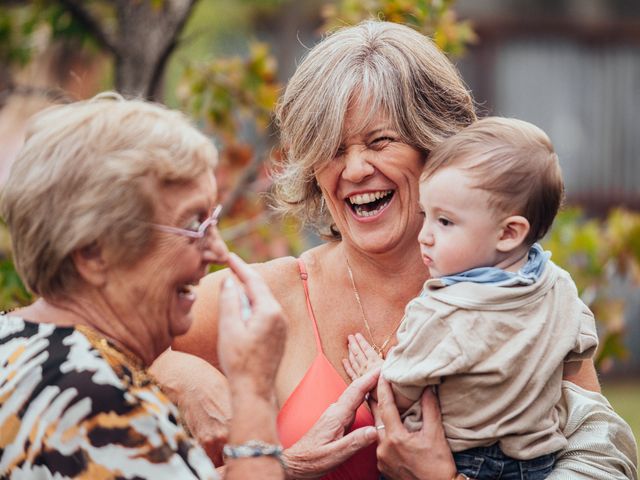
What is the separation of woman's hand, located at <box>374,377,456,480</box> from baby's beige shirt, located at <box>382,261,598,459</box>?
3 centimetres

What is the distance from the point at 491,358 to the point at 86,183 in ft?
3.69

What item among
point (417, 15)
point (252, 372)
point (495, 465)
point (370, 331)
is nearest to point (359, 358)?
point (370, 331)

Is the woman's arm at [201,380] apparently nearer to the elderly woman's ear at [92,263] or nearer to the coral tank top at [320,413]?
the coral tank top at [320,413]

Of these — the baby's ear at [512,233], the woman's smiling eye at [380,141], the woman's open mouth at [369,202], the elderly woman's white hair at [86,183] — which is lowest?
the woman's open mouth at [369,202]

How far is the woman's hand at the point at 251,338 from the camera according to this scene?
244 cm

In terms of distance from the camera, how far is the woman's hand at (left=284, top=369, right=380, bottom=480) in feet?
9.96

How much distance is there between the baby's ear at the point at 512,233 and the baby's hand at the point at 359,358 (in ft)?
1.79

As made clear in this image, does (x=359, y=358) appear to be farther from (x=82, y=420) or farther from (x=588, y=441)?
(x=82, y=420)

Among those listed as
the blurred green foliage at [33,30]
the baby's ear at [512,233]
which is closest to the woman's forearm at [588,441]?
the baby's ear at [512,233]

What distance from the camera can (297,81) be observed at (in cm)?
346

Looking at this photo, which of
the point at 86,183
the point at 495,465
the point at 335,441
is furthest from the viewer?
the point at 335,441

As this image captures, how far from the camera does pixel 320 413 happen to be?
10.5 feet

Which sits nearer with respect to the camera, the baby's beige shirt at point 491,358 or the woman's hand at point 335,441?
the baby's beige shirt at point 491,358

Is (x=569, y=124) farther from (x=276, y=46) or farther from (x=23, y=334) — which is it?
(x=23, y=334)
